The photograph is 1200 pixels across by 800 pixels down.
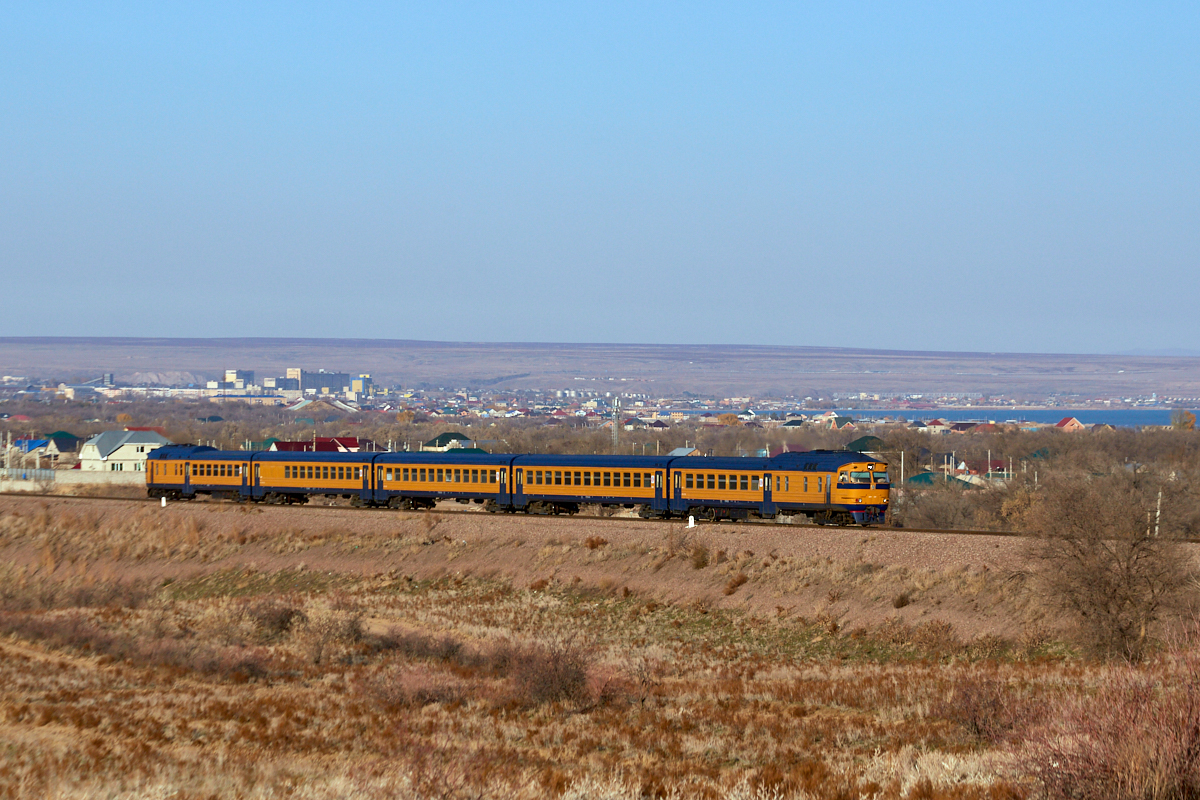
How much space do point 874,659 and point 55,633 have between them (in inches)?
950

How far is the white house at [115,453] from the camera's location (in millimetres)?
108000

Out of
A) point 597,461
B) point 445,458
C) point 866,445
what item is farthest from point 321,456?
point 866,445

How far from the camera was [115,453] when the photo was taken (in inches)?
4291

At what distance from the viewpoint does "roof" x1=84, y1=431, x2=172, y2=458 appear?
10938 centimetres

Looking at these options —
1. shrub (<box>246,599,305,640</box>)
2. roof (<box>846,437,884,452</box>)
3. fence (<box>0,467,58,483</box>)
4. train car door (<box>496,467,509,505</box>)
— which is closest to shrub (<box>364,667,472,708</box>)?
shrub (<box>246,599,305,640</box>)

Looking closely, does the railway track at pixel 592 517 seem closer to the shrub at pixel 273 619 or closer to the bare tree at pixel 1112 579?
the bare tree at pixel 1112 579

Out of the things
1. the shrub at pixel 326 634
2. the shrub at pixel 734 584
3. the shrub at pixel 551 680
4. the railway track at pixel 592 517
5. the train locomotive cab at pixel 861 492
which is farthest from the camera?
the train locomotive cab at pixel 861 492

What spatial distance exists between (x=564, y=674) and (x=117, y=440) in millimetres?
99527

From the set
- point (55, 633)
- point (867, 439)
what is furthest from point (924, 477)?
point (55, 633)

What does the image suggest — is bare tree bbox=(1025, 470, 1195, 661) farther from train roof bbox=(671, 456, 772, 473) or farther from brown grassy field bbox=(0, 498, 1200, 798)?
train roof bbox=(671, 456, 772, 473)

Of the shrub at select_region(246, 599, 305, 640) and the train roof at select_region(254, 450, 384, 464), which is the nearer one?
the shrub at select_region(246, 599, 305, 640)

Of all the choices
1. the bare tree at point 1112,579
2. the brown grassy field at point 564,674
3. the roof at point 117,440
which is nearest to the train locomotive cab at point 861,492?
the brown grassy field at point 564,674

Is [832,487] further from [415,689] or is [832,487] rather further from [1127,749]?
[1127,749]

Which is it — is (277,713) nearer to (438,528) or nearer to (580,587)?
(580,587)
